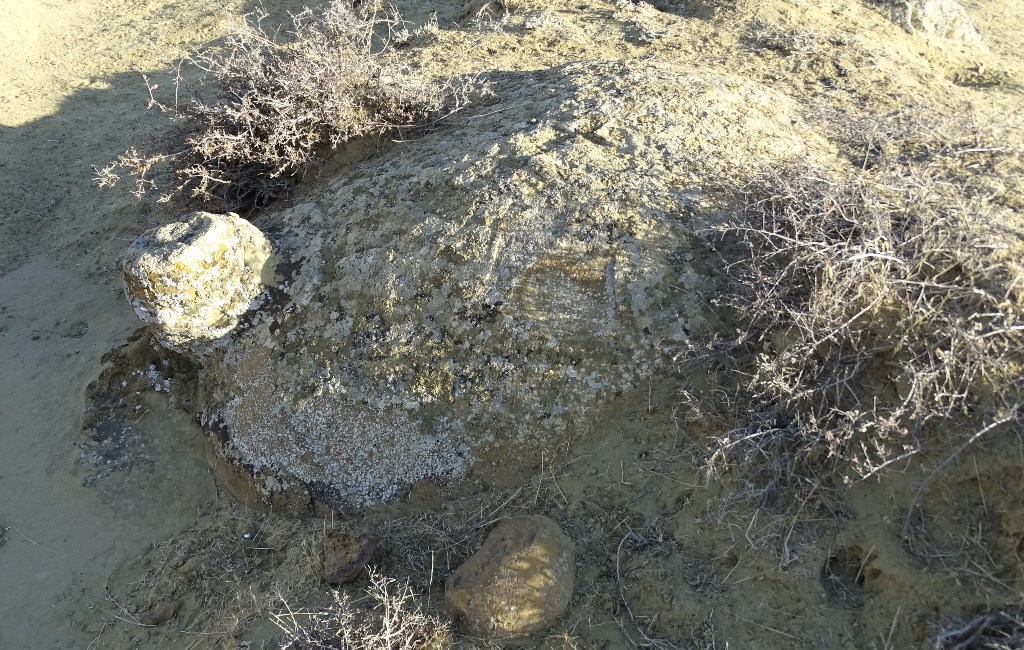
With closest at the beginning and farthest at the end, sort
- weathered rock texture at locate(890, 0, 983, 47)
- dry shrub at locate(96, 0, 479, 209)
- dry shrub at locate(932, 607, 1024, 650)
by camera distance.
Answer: dry shrub at locate(932, 607, 1024, 650) < dry shrub at locate(96, 0, 479, 209) < weathered rock texture at locate(890, 0, 983, 47)

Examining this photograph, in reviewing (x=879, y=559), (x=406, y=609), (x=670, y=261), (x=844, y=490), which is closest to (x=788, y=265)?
(x=670, y=261)

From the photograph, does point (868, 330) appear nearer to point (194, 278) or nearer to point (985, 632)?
point (985, 632)

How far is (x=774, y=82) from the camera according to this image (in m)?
4.50

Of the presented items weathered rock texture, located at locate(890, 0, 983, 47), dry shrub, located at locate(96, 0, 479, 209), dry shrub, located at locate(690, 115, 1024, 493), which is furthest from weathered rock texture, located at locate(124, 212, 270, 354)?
weathered rock texture, located at locate(890, 0, 983, 47)

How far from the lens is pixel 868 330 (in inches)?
102

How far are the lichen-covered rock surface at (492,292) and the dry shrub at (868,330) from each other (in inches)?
15.4

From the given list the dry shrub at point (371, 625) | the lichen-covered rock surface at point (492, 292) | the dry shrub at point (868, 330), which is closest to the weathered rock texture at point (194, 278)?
the lichen-covered rock surface at point (492, 292)

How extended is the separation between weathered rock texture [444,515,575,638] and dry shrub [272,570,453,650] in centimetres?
12

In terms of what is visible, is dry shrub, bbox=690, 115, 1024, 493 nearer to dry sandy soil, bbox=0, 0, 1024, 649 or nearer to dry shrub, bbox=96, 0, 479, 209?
dry sandy soil, bbox=0, 0, 1024, 649

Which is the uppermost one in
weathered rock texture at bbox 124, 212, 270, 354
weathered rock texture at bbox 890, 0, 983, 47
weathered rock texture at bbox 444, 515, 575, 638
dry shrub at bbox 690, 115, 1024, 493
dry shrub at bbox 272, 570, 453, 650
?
weathered rock texture at bbox 890, 0, 983, 47

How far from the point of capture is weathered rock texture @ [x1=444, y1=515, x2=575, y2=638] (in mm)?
Result: 2486

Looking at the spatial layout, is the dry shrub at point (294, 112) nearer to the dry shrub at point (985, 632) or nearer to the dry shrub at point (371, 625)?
the dry shrub at point (371, 625)

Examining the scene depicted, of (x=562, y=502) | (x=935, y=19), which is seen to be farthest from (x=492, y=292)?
(x=935, y=19)

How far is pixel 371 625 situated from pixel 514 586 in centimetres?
54
